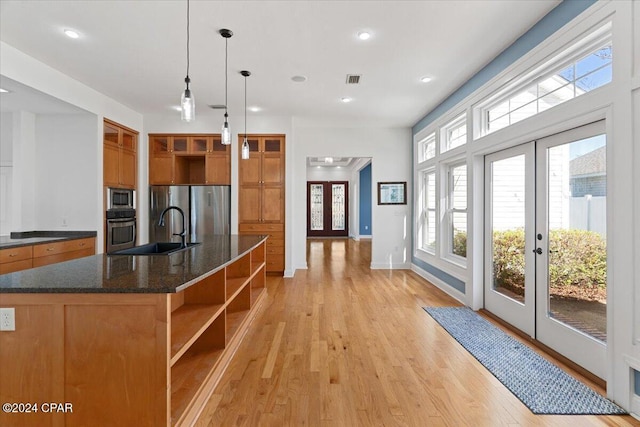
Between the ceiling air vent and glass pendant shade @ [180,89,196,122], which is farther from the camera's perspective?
the ceiling air vent

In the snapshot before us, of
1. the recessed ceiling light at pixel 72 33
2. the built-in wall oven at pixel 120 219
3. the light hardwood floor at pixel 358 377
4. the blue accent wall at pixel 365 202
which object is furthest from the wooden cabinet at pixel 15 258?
the blue accent wall at pixel 365 202

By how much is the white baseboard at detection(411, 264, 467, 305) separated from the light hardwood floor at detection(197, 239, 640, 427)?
0.60ft

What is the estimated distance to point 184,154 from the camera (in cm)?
594

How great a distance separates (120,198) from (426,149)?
5262 mm

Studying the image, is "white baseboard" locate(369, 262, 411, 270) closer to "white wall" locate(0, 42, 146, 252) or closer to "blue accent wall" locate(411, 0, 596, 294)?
"blue accent wall" locate(411, 0, 596, 294)

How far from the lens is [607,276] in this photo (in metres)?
2.14

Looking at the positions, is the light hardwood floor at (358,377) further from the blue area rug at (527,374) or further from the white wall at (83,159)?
the white wall at (83,159)

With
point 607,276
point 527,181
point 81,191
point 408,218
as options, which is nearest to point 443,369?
point 607,276

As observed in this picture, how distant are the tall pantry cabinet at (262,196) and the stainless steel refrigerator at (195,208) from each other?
0.97ft

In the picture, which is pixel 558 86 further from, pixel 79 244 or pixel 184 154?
pixel 79 244

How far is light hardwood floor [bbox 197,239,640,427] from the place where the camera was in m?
1.92

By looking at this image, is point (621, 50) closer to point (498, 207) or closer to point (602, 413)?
point (498, 207)

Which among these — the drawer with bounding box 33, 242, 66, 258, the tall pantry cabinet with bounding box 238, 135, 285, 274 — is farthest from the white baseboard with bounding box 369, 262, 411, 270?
the drawer with bounding box 33, 242, 66, 258

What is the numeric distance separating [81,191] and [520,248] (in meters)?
5.52
